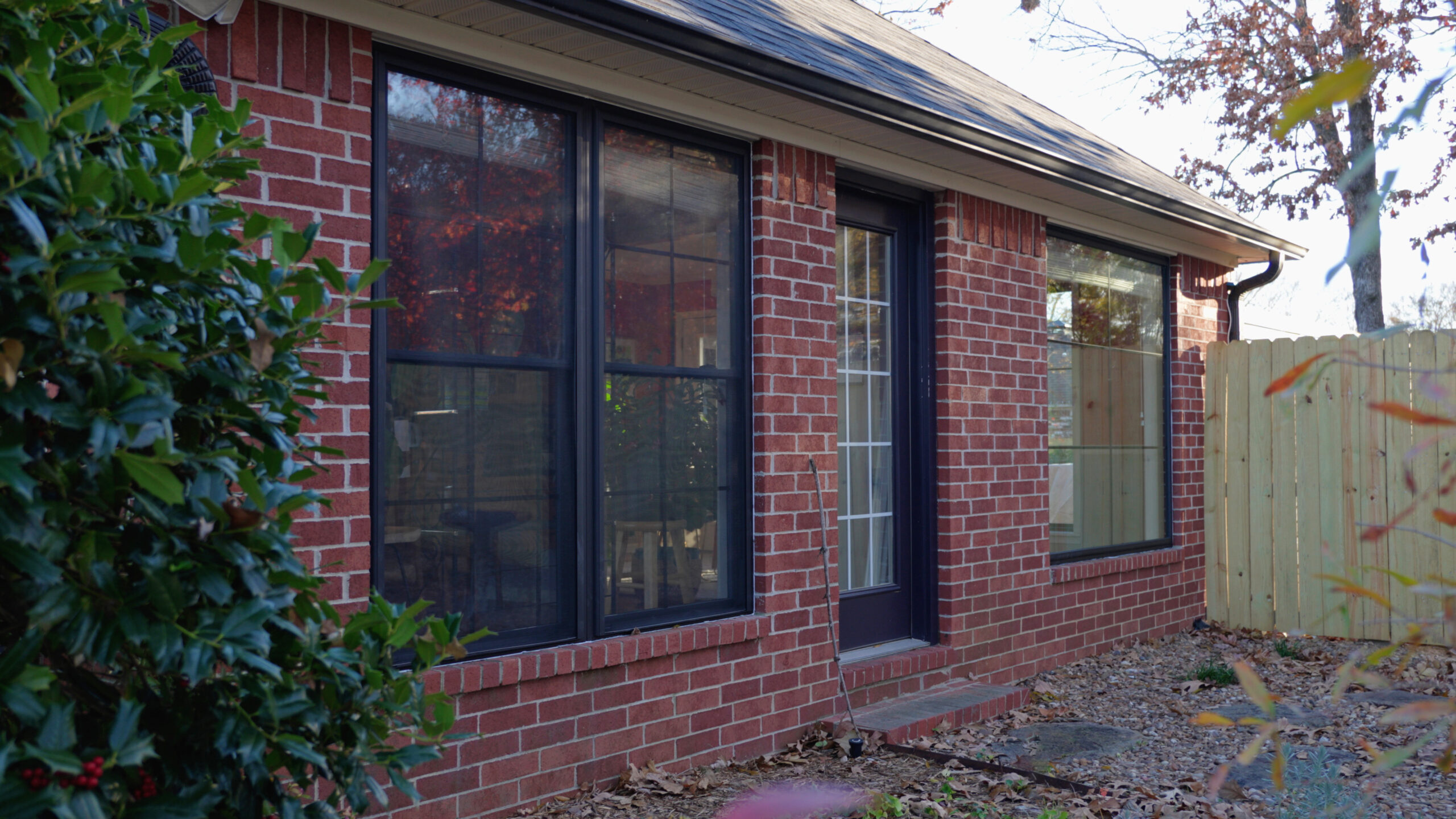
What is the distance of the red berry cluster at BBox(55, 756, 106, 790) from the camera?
142 cm

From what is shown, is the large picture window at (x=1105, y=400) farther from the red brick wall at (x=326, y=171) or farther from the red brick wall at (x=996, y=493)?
the red brick wall at (x=326, y=171)

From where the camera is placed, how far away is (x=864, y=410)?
5.80m

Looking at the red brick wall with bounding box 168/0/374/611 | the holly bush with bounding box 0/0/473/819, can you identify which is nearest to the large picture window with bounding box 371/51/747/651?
the red brick wall with bounding box 168/0/374/611

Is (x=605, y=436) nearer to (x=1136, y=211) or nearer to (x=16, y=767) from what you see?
(x=16, y=767)

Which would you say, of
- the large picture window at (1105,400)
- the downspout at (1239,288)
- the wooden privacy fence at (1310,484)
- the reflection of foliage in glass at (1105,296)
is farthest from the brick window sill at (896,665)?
the downspout at (1239,288)

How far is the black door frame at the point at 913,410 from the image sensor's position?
5945 millimetres

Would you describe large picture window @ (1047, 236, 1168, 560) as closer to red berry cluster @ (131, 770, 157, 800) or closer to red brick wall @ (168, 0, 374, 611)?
red brick wall @ (168, 0, 374, 611)

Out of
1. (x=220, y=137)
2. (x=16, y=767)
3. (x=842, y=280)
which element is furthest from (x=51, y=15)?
(x=842, y=280)

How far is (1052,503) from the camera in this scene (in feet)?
22.9

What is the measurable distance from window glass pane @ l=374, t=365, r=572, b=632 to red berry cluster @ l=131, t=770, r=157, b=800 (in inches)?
83.2

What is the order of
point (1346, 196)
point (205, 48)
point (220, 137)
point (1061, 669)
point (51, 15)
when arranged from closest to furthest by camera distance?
point (51, 15) → point (220, 137) → point (205, 48) → point (1061, 669) → point (1346, 196)

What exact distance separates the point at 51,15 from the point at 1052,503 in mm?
6249

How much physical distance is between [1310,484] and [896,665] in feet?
14.0

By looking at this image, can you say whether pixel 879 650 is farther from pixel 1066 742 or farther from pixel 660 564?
pixel 660 564
